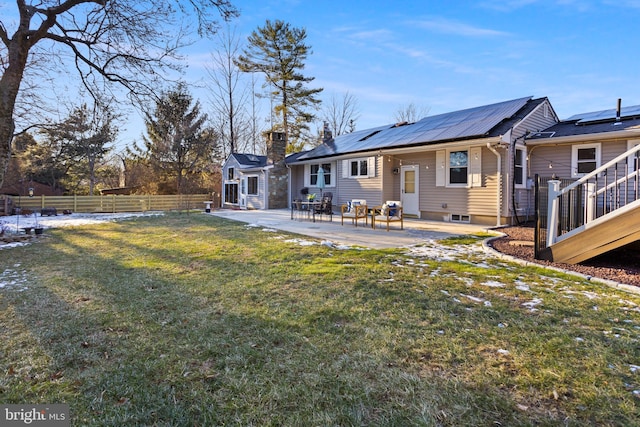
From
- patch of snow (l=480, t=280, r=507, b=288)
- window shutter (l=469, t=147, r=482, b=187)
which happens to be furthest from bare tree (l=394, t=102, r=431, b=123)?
patch of snow (l=480, t=280, r=507, b=288)

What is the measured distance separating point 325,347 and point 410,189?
1049 centimetres

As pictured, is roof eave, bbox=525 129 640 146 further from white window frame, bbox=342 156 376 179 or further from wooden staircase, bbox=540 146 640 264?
white window frame, bbox=342 156 376 179

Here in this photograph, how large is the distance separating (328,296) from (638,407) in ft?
7.98

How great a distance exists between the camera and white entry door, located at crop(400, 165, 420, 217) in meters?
12.0

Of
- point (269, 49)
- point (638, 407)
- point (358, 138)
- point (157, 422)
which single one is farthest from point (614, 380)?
point (269, 49)

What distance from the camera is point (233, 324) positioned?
2.92 m

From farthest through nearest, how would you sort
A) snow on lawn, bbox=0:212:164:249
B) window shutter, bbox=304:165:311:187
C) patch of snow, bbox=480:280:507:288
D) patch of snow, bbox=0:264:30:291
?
window shutter, bbox=304:165:311:187 < snow on lawn, bbox=0:212:164:249 < patch of snow, bbox=0:264:30:291 < patch of snow, bbox=480:280:507:288

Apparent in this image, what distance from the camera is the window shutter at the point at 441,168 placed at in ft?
35.7

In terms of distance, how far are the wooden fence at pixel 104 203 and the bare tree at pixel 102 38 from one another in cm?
987

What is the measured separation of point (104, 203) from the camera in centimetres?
1903

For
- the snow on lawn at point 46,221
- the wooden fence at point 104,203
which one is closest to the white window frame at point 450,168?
the wooden fence at point 104,203

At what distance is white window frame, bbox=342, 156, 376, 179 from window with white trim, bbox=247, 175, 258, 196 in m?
6.81

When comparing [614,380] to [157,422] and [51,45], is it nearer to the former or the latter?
[157,422]

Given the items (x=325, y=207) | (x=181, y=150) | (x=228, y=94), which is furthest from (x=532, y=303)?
(x=228, y=94)
